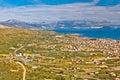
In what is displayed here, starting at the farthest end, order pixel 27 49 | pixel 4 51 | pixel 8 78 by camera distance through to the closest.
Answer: pixel 27 49 < pixel 4 51 < pixel 8 78

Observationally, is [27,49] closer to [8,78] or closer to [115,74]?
[115,74]

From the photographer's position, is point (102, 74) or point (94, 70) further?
point (94, 70)

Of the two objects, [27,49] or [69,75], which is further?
[27,49]

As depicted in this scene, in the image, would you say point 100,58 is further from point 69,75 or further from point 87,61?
point 69,75

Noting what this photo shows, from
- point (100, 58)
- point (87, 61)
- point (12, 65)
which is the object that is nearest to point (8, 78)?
point (12, 65)

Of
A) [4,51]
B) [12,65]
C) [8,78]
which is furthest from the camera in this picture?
[4,51]

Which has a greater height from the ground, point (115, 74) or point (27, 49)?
point (27, 49)

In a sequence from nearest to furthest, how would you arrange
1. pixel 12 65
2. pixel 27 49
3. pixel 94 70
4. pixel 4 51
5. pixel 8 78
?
pixel 8 78
pixel 12 65
pixel 94 70
pixel 4 51
pixel 27 49

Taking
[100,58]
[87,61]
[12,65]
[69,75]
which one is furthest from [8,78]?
[100,58]

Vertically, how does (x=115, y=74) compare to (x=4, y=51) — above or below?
below
